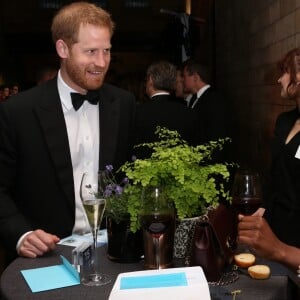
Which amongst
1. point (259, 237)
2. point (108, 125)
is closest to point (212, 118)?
point (108, 125)

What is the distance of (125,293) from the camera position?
1.15 metres

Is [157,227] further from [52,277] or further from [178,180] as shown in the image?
[52,277]

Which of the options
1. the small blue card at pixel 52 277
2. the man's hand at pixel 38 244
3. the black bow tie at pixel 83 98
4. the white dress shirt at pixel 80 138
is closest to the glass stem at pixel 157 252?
the small blue card at pixel 52 277

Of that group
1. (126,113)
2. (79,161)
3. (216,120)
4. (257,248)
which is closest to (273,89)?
(216,120)

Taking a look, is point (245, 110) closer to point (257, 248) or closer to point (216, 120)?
point (216, 120)

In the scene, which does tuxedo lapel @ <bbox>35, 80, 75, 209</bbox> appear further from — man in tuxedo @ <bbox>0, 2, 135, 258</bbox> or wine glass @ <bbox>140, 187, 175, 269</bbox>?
wine glass @ <bbox>140, 187, 175, 269</bbox>

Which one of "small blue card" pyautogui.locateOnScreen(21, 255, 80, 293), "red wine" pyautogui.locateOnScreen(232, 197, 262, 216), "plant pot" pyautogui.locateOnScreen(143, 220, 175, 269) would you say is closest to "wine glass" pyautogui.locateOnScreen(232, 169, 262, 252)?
"red wine" pyautogui.locateOnScreen(232, 197, 262, 216)

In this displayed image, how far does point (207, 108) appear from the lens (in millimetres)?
4961

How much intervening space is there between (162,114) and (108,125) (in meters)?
1.72

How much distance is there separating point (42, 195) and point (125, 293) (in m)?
0.90

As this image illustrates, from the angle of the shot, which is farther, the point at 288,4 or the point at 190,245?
the point at 288,4

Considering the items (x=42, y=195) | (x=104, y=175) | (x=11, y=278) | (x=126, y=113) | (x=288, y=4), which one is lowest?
(x=11, y=278)

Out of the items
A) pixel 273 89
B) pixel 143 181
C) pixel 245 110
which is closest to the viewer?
pixel 143 181

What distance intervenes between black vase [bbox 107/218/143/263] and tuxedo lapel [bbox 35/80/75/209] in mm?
448
